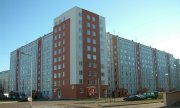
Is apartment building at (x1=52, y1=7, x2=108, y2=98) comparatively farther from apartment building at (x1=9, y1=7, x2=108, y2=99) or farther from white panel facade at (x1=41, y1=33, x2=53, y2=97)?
white panel facade at (x1=41, y1=33, x2=53, y2=97)

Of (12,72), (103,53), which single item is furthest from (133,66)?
(12,72)

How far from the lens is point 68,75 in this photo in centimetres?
7688

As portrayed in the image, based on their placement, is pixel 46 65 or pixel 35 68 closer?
pixel 46 65

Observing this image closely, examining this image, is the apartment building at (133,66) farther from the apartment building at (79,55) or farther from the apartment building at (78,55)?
the apartment building at (79,55)

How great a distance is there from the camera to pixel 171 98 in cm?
3338

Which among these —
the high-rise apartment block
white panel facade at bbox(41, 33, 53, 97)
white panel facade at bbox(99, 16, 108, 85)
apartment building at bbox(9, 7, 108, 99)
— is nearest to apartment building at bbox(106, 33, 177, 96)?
the high-rise apartment block

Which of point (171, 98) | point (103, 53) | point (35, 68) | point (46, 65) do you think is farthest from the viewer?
point (35, 68)

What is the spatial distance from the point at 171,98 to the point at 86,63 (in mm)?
46490

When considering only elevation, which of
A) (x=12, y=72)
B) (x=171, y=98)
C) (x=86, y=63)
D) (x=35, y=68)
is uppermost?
(x=86, y=63)

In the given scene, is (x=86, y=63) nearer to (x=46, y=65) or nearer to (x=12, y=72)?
(x=46, y=65)

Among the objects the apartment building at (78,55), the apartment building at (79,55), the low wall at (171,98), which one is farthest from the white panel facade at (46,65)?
the low wall at (171,98)

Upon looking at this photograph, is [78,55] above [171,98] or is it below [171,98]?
above

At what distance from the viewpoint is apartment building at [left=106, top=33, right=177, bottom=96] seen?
364ft

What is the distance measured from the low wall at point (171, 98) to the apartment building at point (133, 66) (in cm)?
7110
